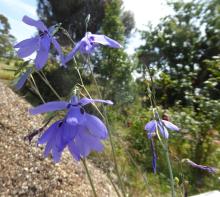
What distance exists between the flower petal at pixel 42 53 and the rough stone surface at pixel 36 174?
3137 mm

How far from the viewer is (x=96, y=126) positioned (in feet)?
2.26

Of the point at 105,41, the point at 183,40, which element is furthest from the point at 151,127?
the point at 183,40

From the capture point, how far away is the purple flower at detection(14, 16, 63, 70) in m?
0.78

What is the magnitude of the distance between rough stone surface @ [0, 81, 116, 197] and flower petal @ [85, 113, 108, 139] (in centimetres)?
322

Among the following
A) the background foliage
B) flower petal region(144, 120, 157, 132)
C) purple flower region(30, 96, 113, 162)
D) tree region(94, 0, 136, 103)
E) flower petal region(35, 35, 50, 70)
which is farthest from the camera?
tree region(94, 0, 136, 103)

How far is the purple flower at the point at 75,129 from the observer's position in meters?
0.65

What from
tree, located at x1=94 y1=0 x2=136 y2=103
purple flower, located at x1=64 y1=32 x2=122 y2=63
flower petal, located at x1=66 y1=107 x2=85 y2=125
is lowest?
tree, located at x1=94 y1=0 x2=136 y2=103

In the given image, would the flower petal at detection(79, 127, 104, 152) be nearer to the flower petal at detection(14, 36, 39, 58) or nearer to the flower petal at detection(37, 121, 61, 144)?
the flower petal at detection(37, 121, 61, 144)

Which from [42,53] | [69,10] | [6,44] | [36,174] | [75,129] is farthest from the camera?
[69,10]

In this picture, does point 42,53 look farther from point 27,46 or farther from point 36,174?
point 36,174

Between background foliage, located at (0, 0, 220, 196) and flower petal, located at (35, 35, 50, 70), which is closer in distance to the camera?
flower petal, located at (35, 35, 50, 70)

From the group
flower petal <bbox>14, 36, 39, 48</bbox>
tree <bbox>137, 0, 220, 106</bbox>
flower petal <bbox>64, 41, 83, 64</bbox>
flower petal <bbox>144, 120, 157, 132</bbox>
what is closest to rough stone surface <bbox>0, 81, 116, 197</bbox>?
flower petal <bbox>144, 120, 157, 132</bbox>

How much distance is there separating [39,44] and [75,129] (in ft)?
0.76

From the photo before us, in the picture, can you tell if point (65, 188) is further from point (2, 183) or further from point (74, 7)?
point (74, 7)
